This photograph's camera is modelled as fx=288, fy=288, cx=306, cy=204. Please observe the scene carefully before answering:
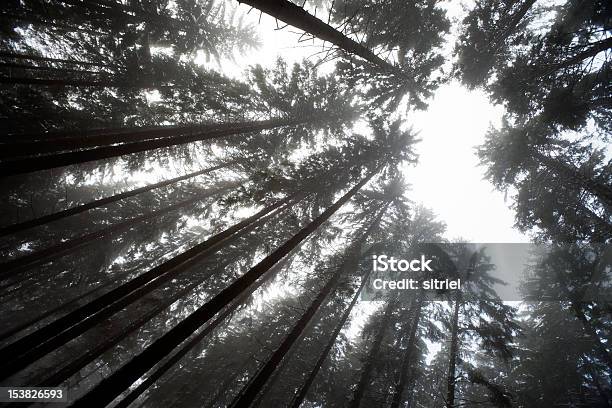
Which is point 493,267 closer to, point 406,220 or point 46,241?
point 406,220

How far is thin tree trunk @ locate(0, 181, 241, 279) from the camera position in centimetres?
962

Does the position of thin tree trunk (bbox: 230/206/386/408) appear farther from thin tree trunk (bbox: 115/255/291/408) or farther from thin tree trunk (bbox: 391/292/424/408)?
thin tree trunk (bbox: 391/292/424/408)

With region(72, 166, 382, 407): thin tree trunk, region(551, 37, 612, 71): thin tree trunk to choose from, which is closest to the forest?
region(551, 37, 612, 71): thin tree trunk

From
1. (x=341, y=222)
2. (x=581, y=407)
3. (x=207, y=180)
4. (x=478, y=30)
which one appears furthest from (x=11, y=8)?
(x=581, y=407)

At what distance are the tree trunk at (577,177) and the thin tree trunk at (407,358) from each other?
30.1ft

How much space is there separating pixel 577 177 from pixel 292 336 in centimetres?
1500

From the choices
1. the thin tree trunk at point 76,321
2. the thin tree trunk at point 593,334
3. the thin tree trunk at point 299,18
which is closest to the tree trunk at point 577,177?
the thin tree trunk at point 593,334

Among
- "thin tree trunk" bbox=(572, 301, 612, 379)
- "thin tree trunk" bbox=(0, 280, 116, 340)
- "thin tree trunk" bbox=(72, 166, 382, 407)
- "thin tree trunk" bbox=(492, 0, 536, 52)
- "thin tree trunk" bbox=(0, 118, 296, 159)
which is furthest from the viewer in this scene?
"thin tree trunk" bbox=(572, 301, 612, 379)

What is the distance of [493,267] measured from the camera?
1698cm

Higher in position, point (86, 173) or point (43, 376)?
point (86, 173)

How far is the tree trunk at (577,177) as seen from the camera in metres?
12.0

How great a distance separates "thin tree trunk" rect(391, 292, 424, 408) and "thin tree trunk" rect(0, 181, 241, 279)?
12408 mm

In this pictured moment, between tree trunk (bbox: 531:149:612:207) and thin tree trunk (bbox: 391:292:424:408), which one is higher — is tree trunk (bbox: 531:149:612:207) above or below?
above

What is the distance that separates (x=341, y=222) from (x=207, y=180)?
26.2 feet
